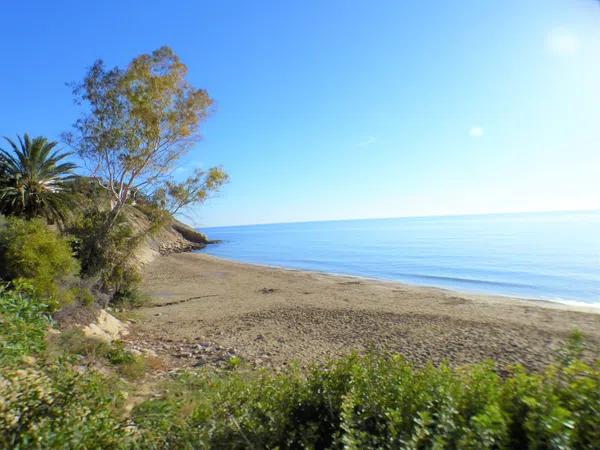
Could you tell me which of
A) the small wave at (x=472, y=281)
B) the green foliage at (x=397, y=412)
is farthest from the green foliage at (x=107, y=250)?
the small wave at (x=472, y=281)

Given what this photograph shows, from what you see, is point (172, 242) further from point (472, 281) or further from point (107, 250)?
point (472, 281)

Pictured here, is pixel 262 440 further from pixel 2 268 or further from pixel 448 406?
pixel 2 268

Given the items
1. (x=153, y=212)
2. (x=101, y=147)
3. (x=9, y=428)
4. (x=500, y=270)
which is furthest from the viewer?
(x=500, y=270)

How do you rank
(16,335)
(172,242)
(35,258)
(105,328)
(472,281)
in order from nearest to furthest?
(16,335), (35,258), (105,328), (472,281), (172,242)

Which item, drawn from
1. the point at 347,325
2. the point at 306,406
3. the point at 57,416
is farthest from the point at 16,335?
the point at 347,325

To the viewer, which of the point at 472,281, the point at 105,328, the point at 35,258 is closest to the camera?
the point at 35,258

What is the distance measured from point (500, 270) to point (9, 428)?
29.8 m

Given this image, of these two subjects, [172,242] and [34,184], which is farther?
[172,242]

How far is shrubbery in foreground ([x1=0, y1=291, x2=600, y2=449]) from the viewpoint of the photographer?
187 cm

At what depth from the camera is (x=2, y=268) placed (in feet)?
26.0

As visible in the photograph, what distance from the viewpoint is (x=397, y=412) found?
82.9 inches

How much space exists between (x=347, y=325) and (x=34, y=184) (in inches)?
492

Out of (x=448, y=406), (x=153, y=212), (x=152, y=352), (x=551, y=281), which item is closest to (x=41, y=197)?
(x=153, y=212)

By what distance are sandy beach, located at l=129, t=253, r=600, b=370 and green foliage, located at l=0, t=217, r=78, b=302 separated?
2599 millimetres
